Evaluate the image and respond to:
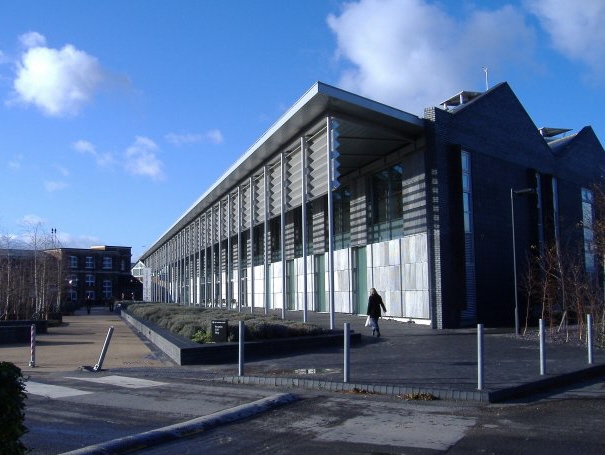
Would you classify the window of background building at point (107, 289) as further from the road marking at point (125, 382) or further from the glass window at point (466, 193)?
the road marking at point (125, 382)

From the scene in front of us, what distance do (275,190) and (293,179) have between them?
118 inches

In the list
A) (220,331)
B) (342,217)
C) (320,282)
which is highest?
(342,217)

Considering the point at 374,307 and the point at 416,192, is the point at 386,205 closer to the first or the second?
the point at 416,192

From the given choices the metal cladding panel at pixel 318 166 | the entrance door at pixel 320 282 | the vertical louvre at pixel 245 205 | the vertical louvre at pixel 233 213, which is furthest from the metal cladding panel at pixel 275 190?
the vertical louvre at pixel 233 213

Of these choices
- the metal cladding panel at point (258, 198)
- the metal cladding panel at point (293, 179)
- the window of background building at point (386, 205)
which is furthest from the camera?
the metal cladding panel at point (258, 198)

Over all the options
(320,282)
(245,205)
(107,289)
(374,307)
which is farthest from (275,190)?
(107,289)

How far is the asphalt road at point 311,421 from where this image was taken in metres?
7.59

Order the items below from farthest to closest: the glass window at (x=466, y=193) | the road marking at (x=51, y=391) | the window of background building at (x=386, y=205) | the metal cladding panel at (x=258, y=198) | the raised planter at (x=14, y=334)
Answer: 1. the metal cladding panel at (x=258, y=198)
2. the window of background building at (x=386, y=205)
3. the glass window at (x=466, y=193)
4. the raised planter at (x=14, y=334)
5. the road marking at (x=51, y=391)

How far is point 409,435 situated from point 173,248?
213 ft

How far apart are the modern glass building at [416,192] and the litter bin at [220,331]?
528cm

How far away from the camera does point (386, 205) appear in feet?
96.7

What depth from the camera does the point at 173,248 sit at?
71.4 m

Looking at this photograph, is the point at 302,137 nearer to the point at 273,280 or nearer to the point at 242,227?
the point at 242,227

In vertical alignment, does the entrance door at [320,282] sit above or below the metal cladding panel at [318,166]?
below
